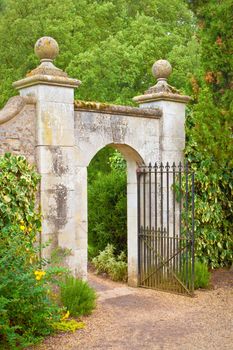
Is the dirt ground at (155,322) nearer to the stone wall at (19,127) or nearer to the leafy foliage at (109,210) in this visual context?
the leafy foliage at (109,210)

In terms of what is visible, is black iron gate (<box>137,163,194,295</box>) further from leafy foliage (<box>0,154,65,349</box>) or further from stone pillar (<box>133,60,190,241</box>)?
leafy foliage (<box>0,154,65,349</box>)

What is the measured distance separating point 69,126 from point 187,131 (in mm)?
2660

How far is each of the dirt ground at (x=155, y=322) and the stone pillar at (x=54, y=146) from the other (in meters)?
1.05

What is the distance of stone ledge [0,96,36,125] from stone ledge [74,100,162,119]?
766mm

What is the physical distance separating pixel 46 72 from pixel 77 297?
2948 mm

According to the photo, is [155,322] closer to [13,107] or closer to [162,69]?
[13,107]

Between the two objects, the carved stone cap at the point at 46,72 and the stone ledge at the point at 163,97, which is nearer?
the carved stone cap at the point at 46,72

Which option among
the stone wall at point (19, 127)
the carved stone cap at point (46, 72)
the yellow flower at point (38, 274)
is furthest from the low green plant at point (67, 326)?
the carved stone cap at point (46, 72)

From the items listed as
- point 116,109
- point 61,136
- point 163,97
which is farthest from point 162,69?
point 61,136

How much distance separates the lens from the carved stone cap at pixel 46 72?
6395mm

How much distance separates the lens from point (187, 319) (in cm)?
616

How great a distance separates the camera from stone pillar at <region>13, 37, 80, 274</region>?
6.43 m

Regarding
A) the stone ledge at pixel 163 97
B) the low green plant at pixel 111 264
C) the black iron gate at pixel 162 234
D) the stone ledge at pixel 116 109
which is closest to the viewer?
the stone ledge at pixel 116 109

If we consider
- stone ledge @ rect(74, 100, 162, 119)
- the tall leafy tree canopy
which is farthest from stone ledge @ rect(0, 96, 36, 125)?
the tall leafy tree canopy
